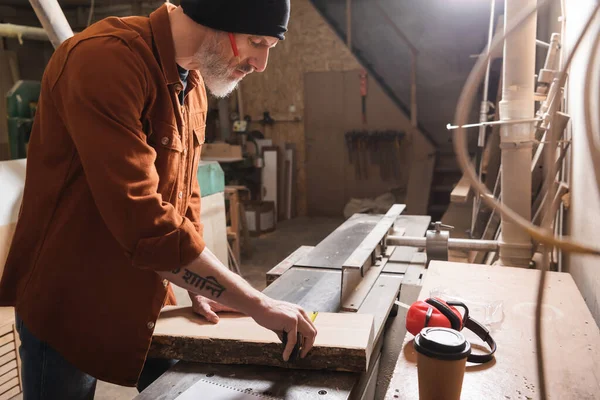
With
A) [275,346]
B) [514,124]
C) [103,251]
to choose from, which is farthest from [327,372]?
[514,124]

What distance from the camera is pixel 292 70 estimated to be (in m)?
6.05

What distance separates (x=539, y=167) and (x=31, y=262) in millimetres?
2349

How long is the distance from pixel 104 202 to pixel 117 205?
3 centimetres

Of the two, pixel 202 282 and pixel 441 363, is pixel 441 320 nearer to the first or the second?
pixel 441 363

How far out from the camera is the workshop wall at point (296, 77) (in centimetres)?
583

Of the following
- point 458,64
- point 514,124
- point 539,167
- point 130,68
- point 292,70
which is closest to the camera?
point 130,68

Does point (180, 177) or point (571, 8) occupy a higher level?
point (571, 8)

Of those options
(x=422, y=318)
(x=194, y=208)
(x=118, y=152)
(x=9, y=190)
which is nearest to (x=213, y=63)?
(x=118, y=152)

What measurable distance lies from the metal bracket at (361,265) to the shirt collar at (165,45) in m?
0.79

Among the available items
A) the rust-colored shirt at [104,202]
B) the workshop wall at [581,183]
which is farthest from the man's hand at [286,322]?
the workshop wall at [581,183]

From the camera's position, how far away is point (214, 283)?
3.19 ft

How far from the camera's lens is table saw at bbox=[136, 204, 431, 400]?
3.16 ft

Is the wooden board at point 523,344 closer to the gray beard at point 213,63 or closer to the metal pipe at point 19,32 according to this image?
the gray beard at point 213,63

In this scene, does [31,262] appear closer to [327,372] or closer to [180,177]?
[180,177]
